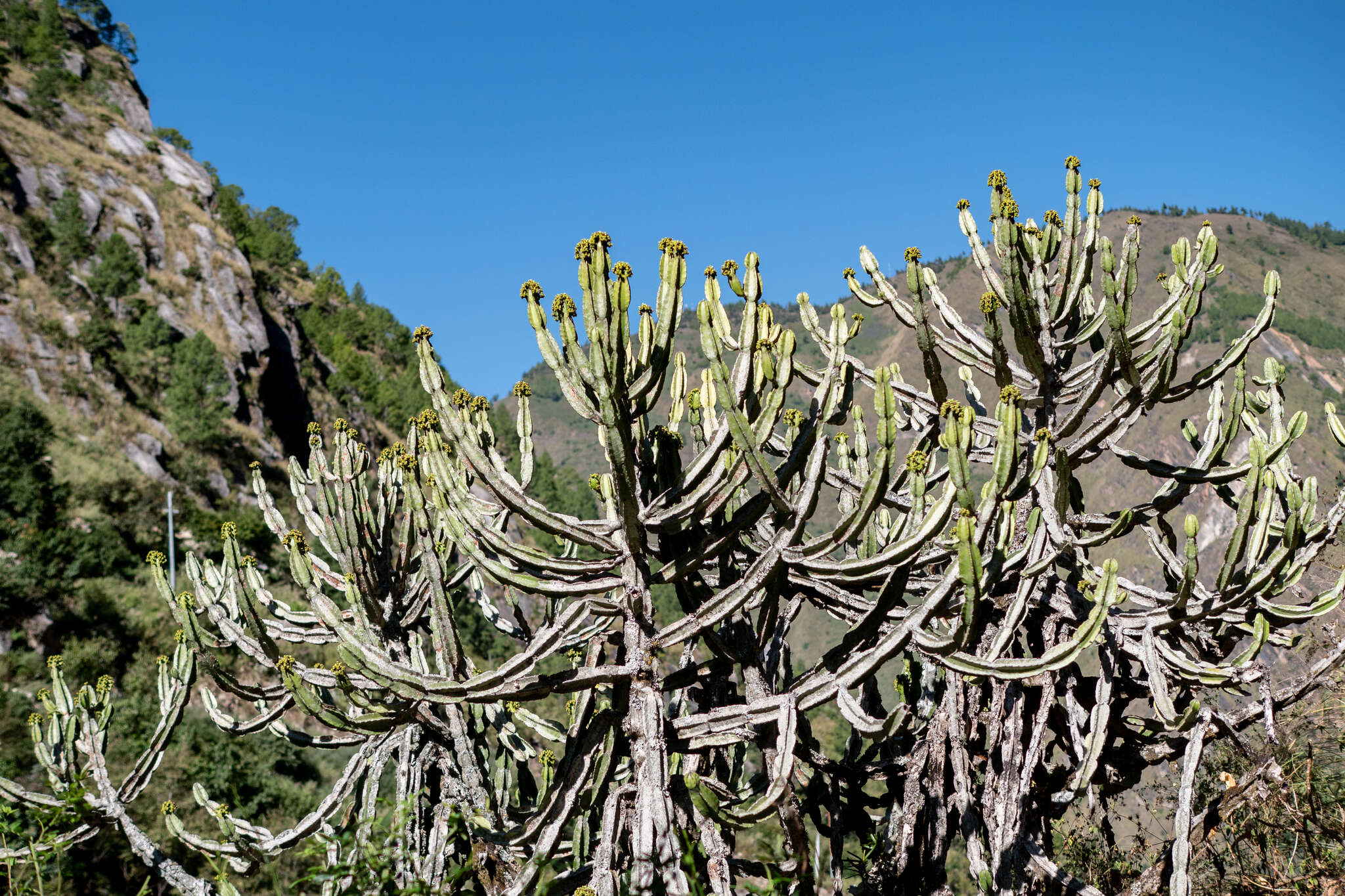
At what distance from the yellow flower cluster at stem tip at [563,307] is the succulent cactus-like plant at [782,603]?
21 mm

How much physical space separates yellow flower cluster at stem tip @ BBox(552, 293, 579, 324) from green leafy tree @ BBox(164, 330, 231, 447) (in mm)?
36145

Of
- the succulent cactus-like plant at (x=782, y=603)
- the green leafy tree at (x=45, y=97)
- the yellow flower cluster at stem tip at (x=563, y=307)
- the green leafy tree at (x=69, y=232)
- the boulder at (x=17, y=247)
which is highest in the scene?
the green leafy tree at (x=45, y=97)

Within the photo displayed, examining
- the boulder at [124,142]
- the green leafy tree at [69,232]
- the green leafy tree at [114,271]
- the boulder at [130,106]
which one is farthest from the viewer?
the boulder at [130,106]

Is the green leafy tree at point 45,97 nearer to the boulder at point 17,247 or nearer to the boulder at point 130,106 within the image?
the boulder at point 130,106

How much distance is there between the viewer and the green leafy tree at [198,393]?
3606cm

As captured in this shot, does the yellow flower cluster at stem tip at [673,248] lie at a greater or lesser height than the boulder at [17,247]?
lesser

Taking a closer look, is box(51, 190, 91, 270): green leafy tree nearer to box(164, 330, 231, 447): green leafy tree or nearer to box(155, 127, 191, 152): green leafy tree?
box(164, 330, 231, 447): green leafy tree

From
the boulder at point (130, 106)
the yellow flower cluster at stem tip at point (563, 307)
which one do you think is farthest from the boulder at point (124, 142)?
the yellow flower cluster at stem tip at point (563, 307)

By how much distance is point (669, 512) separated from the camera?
4559mm

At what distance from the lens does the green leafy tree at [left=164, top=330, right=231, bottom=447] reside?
118ft

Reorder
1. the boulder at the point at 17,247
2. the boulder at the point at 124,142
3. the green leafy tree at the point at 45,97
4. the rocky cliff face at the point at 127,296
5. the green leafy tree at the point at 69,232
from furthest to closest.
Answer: the boulder at the point at 124,142
the green leafy tree at the point at 45,97
the green leafy tree at the point at 69,232
the boulder at the point at 17,247
the rocky cliff face at the point at 127,296

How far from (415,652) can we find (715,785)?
243cm

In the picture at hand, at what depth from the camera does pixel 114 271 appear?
40.2m

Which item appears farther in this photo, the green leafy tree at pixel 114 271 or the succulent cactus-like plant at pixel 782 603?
the green leafy tree at pixel 114 271
